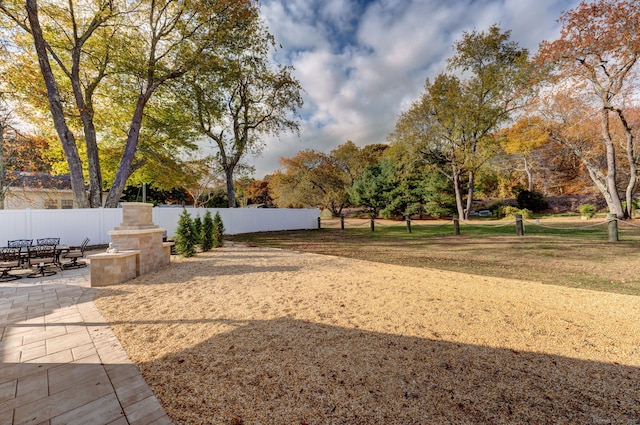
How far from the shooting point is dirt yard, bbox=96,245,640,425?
188 cm

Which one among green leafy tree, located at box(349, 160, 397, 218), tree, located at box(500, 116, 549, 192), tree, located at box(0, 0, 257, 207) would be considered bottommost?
green leafy tree, located at box(349, 160, 397, 218)

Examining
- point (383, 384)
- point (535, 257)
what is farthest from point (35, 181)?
point (535, 257)

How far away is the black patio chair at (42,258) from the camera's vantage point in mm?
6141

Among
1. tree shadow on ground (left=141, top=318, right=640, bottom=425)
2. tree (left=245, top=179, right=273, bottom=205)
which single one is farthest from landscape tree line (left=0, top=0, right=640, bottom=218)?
tree (left=245, top=179, right=273, bottom=205)

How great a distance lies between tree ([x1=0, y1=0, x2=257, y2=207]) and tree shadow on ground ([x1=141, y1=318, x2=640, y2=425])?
42.3 ft

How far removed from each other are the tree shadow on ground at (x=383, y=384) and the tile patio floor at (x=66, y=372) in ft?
0.67

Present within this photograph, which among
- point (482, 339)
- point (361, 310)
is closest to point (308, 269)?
point (361, 310)

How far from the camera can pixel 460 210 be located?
18.6 meters

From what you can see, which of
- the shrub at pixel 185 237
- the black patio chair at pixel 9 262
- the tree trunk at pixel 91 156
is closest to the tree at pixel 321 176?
the tree trunk at pixel 91 156

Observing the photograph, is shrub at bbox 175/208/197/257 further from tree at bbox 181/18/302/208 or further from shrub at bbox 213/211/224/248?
tree at bbox 181/18/302/208

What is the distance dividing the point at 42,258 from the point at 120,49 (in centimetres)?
1027

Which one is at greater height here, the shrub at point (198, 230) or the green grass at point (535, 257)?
the shrub at point (198, 230)

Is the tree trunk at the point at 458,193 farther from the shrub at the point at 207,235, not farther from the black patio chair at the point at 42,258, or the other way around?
the black patio chair at the point at 42,258

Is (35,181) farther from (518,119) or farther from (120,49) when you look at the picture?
(518,119)
